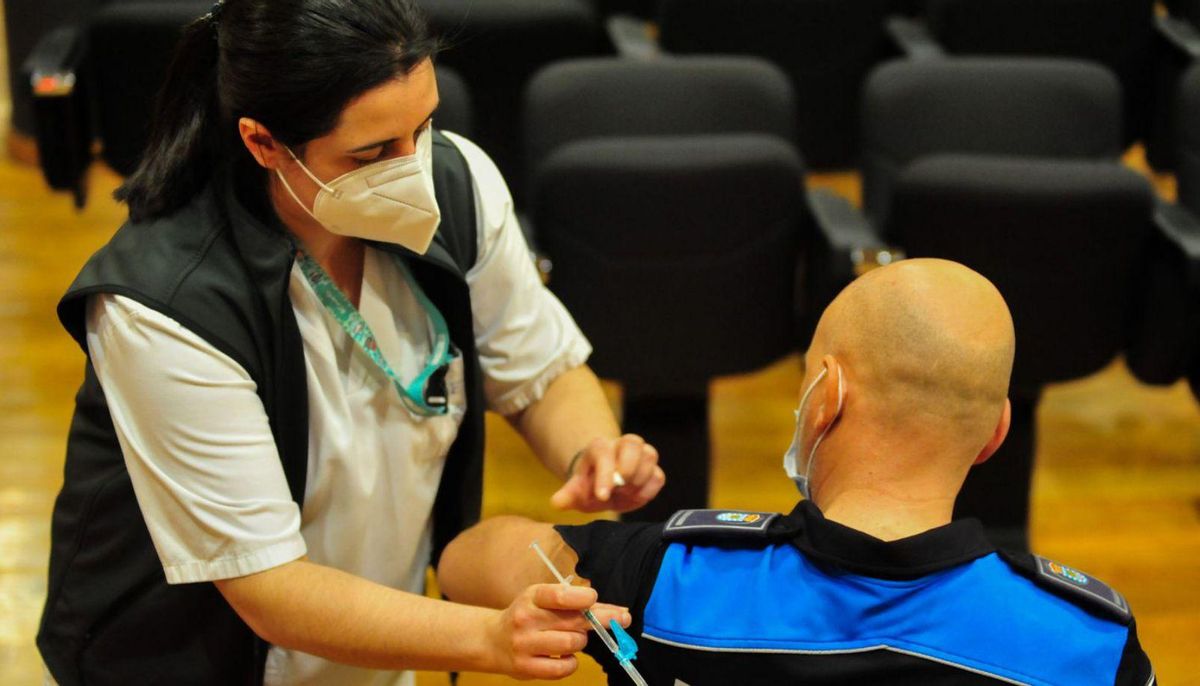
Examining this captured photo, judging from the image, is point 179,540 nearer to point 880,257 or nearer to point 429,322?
point 429,322

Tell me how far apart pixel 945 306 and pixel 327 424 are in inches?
26.0

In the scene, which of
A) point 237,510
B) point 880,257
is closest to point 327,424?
point 237,510

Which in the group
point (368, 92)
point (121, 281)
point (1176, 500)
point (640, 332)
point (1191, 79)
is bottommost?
point (1176, 500)

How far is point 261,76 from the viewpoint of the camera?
133cm

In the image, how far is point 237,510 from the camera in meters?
1.37

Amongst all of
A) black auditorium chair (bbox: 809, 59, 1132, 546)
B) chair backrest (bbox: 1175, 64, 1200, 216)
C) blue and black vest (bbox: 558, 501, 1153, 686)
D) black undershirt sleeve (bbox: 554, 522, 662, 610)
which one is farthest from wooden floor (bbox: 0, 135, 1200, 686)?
blue and black vest (bbox: 558, 501, 1153, 686)

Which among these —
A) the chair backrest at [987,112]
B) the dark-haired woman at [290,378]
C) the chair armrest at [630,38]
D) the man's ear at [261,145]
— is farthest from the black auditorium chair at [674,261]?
the man's ear at [261,145]

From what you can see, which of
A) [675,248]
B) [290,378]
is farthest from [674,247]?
[290,378]

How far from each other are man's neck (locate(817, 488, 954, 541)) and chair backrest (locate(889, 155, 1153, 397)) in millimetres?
1515

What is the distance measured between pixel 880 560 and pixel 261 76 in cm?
72

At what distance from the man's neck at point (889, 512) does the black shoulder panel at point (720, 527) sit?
67 millimetres

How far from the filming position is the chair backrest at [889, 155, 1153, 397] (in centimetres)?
268

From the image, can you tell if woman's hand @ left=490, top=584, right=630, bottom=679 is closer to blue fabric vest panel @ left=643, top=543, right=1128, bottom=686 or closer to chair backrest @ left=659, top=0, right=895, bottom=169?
blue fabric vest panel @ left=643, top=543, right=1128, bottom=686

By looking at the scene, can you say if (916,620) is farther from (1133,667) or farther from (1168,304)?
(1168,304)
